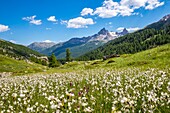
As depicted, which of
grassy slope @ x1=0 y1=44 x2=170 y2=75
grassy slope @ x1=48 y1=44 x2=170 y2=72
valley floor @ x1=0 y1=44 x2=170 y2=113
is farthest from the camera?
grassy slope @ x1=0 y1=44 x2=170 y2=75

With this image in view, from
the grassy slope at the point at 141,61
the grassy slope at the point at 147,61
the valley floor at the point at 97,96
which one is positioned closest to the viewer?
the valley floor at the point at 97,96

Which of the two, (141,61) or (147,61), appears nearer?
(147,61)

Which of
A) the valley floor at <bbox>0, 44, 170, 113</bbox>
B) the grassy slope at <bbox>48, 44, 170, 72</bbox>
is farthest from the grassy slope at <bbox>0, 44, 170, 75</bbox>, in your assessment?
the valley floor at <bbox>0, 44, 170, 113</bbox>

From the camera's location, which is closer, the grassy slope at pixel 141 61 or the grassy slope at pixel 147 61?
the grassy slope at pixel 147 61

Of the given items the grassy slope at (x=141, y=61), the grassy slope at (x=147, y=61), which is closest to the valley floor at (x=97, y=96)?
the grassy slope at (x=141, y=61)

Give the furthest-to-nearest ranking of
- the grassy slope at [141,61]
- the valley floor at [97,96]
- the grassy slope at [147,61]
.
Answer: the grassy slope at [141,61], the grassy slope at [147,61], the valley floor at [97,96]

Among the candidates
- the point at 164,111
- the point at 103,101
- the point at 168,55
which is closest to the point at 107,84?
Result: the point at 103,101

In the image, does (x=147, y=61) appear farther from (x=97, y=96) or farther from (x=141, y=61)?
(x=97, y=96)

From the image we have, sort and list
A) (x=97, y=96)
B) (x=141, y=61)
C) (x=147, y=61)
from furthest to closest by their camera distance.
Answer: (x=141, y=61), (x=147, y=61), (x=97, y=96)

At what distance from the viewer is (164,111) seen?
6.75m

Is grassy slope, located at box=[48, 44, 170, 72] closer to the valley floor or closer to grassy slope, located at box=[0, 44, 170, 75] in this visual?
grassy slope, located at box=[0, 44, 170, 75]

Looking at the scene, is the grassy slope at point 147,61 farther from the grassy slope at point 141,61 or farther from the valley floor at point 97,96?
the valley floor at point 97,96

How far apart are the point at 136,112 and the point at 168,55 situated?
3362 centimetres

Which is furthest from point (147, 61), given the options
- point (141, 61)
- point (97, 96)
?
point (97, 96)
